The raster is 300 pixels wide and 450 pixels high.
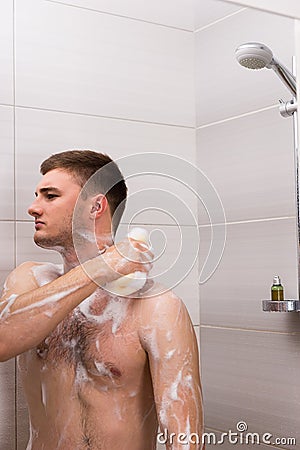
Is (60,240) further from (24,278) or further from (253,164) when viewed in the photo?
(253,164)

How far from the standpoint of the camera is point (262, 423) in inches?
47.9

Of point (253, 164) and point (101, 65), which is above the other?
point (101, 65)

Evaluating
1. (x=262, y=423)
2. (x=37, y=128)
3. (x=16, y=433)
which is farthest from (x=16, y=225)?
(x=262, y=423)

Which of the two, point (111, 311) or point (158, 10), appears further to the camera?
point (158, 10)

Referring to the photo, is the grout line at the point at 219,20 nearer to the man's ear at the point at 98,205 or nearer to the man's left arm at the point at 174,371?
the man's ear at the point at 98,205

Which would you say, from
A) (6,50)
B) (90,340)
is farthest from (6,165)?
(90,340)

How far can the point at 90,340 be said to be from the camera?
1033 mm

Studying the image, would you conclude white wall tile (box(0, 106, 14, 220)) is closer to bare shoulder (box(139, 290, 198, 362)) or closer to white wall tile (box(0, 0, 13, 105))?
white wall tile (box(0, 0, 13, 105))

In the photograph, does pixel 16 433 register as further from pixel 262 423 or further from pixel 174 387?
pixel 262 423

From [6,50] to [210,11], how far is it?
1.30 ft

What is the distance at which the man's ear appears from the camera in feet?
3.42

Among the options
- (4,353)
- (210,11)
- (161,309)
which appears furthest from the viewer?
(210,11)

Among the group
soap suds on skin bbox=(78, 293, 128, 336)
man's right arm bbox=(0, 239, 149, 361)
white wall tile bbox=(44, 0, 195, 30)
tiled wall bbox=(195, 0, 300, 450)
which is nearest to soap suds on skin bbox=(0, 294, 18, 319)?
man's right arm bbox=(0, 239, 149, 361)

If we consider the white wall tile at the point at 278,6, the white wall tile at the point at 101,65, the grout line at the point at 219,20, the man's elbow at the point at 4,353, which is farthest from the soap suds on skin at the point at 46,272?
the white wall tile at the point at 278,6
